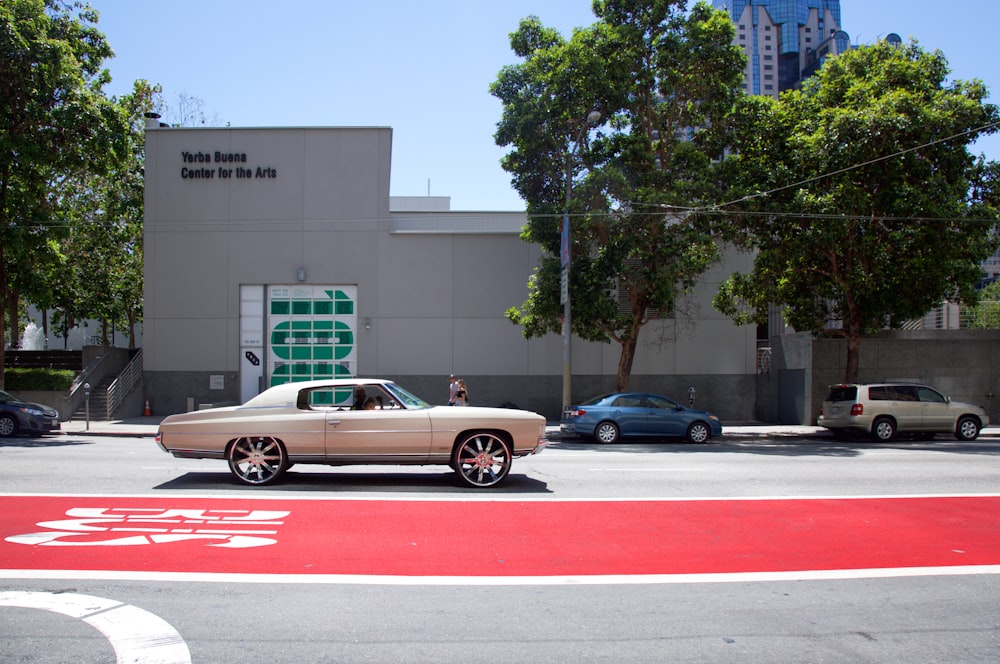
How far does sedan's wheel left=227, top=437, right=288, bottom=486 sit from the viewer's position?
1093 cm

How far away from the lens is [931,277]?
73.9 ft

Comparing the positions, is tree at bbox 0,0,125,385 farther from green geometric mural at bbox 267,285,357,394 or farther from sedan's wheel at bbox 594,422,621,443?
sedan's wheel at bbox 594,422,621,443

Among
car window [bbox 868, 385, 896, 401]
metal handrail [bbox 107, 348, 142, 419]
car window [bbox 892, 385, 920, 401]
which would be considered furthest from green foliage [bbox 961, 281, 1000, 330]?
metal handrail [bbox 107, 348, 142, 419]

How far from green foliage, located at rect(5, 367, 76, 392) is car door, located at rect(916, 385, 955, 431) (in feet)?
86.1

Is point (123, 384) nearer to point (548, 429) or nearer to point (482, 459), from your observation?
point (548, 429)

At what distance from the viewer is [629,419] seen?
20047 mm

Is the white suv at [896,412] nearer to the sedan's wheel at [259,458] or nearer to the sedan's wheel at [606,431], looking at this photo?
the sedan's wheel at [606,431]

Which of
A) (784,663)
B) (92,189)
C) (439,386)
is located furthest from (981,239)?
(92,189)

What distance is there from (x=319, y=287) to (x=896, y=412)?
61.0ft

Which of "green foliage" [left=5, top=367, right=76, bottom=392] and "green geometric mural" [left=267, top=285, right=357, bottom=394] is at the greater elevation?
"green geometric mural" [left=267, top=285, right=357, bottom=394]

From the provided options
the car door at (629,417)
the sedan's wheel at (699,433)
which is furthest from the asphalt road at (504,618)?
the sedan's wheel at (699,433)

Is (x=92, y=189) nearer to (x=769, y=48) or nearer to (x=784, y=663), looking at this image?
(x=784, y=663)

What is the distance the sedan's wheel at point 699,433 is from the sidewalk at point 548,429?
286cm

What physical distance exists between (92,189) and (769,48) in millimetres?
180282
